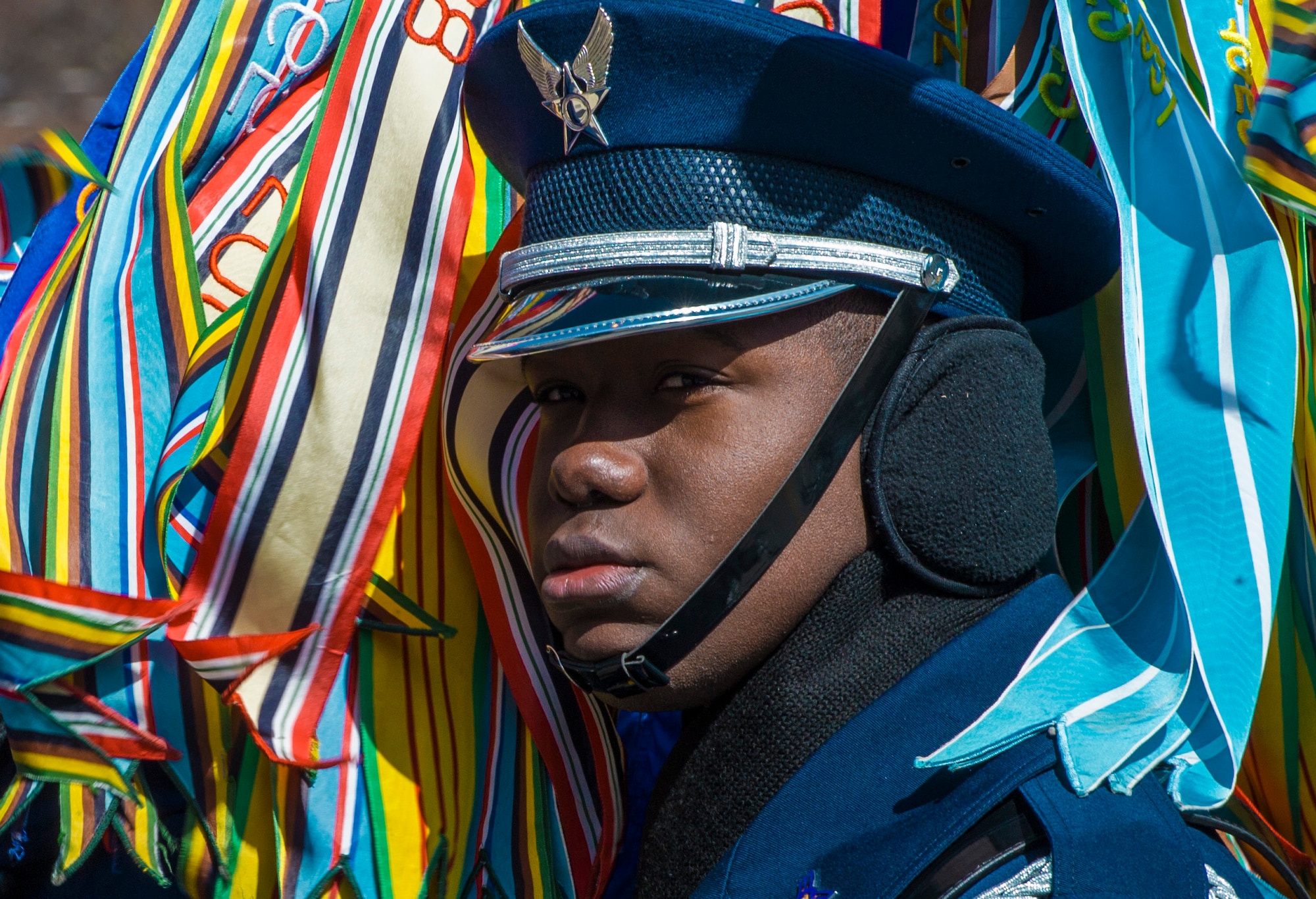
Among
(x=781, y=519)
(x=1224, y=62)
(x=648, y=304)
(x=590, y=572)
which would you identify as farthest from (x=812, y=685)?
(x=1224, y=62)

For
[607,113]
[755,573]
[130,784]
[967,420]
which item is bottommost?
[130,784]

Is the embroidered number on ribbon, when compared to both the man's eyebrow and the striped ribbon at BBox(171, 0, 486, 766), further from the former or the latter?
the man's eyebrow

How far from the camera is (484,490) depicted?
2152 millimetres

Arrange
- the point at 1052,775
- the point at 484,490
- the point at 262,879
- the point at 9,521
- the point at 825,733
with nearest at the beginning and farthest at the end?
1. the point at 1052,775
2. the point at 825,733
3. the point at 9,521
4. the point at 262,879
5. the point at 484,490

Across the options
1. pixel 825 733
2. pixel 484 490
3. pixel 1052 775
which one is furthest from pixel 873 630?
pixel 484 490

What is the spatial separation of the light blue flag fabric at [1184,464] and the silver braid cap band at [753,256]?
0.37 meters

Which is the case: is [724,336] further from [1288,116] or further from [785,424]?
[1288,116]

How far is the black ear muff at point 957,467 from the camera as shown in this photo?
165 cm

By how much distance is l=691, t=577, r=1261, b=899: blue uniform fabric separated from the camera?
1.45 meters

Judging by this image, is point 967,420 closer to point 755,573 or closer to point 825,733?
point 755,573

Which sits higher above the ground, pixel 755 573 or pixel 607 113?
pixel 607 113

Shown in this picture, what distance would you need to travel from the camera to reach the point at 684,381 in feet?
5.55

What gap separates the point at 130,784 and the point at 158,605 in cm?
29

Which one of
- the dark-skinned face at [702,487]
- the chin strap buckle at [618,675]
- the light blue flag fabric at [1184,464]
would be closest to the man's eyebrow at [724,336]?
the dark-skinned face at [702,487]
